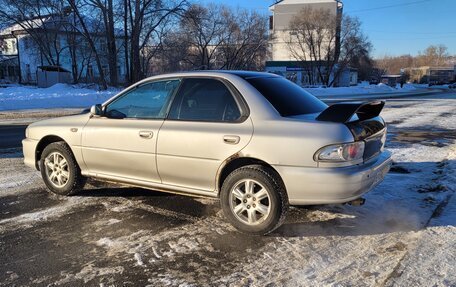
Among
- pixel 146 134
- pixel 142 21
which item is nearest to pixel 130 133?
pixel 146 134

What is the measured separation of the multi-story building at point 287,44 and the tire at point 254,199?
6110cm

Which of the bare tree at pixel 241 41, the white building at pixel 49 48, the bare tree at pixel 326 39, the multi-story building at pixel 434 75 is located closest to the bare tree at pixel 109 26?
the white building at pixel 49 48

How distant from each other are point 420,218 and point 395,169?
7.97 feet

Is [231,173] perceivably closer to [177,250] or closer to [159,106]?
[177,250]

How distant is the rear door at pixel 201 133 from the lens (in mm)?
4215

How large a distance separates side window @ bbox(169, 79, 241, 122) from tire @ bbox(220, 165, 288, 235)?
623 mm

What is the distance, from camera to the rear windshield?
4336 mm

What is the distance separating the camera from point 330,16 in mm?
57000

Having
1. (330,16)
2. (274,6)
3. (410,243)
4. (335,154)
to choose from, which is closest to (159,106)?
(335,154)

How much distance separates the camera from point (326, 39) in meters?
58.6

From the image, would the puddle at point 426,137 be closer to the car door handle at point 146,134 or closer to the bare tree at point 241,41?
the car door handle at point 146,134

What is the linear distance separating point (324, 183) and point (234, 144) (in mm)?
957

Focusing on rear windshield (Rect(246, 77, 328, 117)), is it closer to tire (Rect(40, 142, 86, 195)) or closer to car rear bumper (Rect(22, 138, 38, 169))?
tire (Rect(40, 142, 86, 195))

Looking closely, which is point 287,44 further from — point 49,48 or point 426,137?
point 426,137
